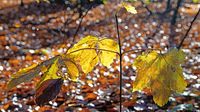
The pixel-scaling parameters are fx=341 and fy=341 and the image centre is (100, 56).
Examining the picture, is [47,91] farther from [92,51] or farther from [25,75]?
[92,51]

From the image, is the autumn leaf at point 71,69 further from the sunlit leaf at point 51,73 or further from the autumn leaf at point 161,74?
the autumn leaf at point 161,74

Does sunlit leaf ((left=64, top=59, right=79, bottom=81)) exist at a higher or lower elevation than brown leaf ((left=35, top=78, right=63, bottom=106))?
higher

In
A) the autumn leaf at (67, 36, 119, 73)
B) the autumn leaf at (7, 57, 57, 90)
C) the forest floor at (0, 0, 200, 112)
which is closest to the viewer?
the autumn leaf at (7, 57, 57, 90)

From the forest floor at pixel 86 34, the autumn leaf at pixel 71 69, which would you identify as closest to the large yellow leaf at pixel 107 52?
the forest floor at pixel 86 34

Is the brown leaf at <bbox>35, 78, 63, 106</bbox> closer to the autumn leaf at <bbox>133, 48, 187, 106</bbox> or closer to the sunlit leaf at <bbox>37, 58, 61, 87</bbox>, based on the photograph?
the sunlit leaf at <bbox>37, 58, 61, 87</bbox>

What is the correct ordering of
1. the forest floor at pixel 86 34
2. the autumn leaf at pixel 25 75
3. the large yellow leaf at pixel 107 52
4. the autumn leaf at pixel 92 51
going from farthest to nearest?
the forest floor at pixel 86 34 < the large yellow leaf at pixel 107 52 < the autumn leaf at pixel 92 51 < the autumn leaf at pixel 25 75

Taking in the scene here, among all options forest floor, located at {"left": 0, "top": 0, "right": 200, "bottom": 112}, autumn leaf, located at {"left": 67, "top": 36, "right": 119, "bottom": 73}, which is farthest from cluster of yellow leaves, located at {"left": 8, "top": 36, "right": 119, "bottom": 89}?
forest floor, located at {"left": 0, "top": 0, "right": 200, "bottom": 112}

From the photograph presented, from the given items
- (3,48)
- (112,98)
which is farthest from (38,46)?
(112,98)
